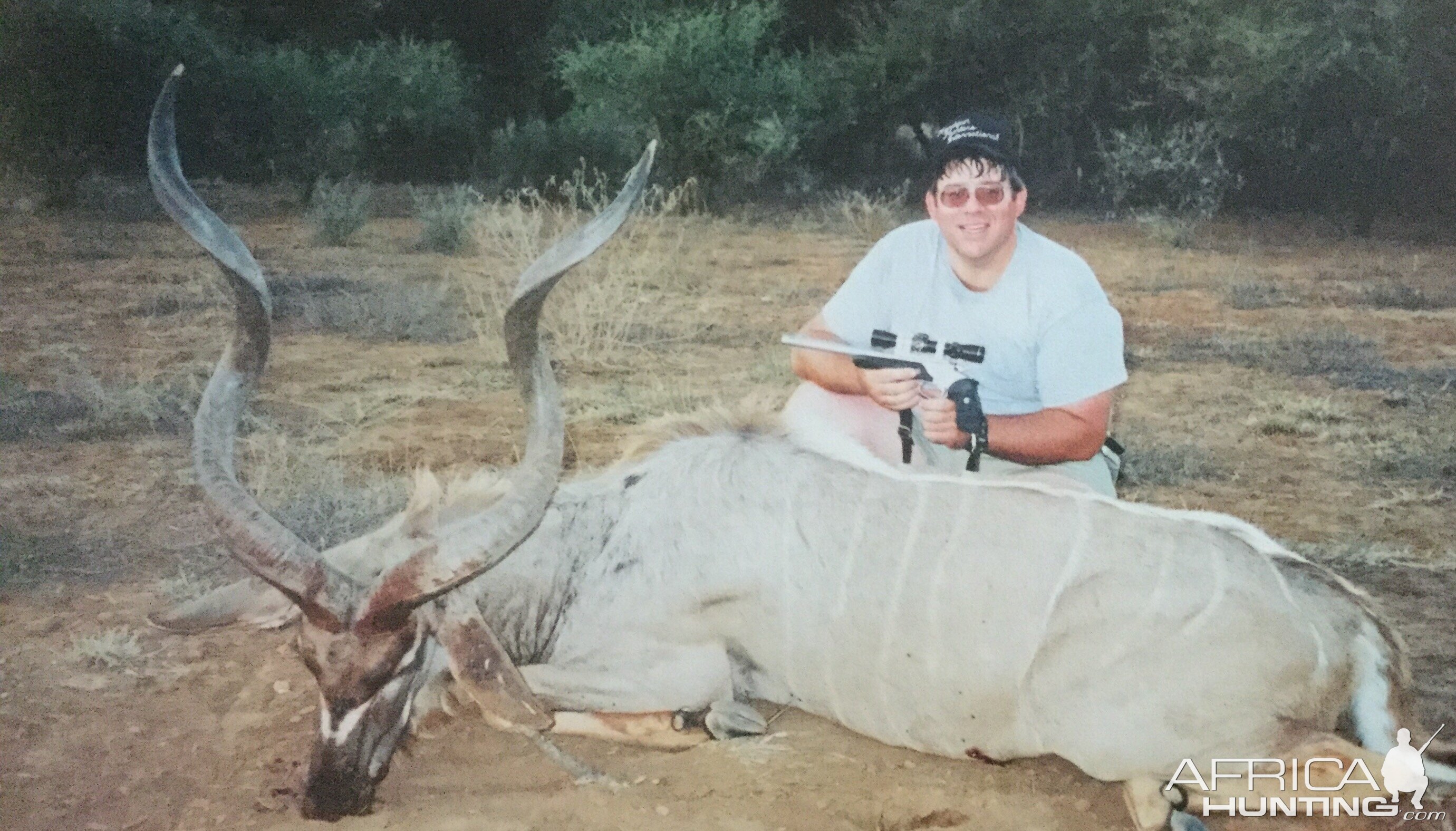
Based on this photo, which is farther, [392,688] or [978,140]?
[978,140]

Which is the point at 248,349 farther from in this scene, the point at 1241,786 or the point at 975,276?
the point at 1241,786

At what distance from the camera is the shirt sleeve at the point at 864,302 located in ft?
7.47

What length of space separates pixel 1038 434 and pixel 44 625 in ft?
5.92

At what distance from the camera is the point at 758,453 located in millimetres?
2078

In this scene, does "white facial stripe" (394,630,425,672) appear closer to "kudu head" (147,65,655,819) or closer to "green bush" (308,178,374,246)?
"kudu head" (147,65,655,819)

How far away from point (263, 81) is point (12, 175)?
549mm

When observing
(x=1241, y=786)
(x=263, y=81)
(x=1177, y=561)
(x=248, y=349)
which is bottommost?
(x=1241, y=786)

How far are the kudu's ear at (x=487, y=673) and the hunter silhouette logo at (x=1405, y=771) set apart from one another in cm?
127

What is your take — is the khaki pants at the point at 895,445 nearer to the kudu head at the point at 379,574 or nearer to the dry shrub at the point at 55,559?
the kudu head at the point at 379,574

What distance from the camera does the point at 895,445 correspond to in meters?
2.20

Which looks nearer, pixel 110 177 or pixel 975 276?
pixel 975 276

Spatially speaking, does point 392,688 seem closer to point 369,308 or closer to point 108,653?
point 108,653

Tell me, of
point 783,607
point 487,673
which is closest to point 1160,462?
point 783,607

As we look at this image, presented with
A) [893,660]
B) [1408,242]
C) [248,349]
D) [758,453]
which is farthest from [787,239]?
[1408,242]
